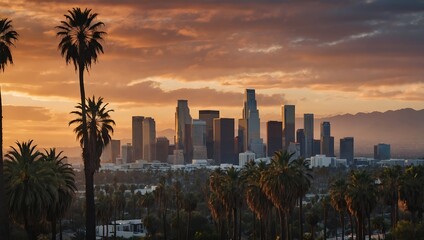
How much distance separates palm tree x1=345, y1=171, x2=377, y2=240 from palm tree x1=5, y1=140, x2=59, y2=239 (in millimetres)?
44969

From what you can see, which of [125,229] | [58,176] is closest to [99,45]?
[58,176]

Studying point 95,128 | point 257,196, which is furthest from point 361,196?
point 95,128

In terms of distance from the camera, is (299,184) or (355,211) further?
(355,211)

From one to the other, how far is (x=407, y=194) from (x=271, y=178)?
88.3 feet

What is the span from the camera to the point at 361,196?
90.4 m

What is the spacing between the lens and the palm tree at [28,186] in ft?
184

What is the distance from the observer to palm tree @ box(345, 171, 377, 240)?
297ft

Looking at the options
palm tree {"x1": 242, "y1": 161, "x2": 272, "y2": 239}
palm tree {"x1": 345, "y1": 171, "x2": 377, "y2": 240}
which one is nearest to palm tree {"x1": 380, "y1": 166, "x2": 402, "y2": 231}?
palm tree {"x1": 345, "y1": 171, "x2": 377, "y2": 240}

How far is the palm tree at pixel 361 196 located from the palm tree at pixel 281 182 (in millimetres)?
10292

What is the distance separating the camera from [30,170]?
57062mm

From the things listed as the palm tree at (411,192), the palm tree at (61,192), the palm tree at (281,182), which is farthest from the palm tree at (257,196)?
the palm tree at (61,192)

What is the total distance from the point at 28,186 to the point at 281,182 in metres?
34.6

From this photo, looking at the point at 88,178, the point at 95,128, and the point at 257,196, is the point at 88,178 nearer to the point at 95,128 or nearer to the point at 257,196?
the point at 95,128

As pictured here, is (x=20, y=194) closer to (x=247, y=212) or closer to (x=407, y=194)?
(x=407, y=194)
